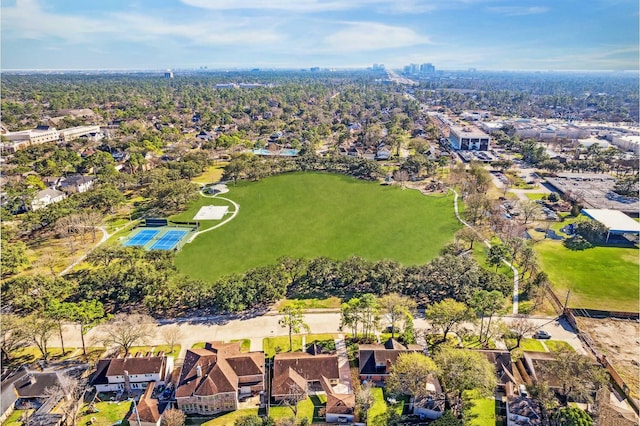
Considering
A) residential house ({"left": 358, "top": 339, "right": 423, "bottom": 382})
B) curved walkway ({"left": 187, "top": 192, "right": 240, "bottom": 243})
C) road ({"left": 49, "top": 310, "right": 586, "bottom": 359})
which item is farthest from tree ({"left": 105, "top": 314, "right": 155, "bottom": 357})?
curved walkway ({"left": 187, "top": 192, "right": 240, "bottom": 243})

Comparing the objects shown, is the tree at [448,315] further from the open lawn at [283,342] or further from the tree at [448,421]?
the open lawn at [283,342]

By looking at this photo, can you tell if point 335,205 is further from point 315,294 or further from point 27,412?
point 27,412

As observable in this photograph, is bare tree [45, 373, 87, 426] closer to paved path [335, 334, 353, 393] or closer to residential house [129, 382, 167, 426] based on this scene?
residential house [129, 382, 167, 426]

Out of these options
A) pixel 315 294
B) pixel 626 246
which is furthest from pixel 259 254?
pixel 626 246

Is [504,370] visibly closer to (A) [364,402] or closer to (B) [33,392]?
(A) [364,402]

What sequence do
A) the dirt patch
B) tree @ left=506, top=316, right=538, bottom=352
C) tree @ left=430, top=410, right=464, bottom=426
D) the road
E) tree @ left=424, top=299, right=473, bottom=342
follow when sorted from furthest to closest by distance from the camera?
the road, tree @ left=506, top=316, right=538, bottom=352, tree @ left=424, top=299, right=473, bottom=342, the dirt patch, tree @ left=430, top=410, right=464, bottom=426

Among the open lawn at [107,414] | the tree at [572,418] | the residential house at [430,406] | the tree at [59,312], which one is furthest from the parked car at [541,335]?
the tree at [59,312]

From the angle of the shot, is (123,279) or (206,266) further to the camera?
(206,266)
